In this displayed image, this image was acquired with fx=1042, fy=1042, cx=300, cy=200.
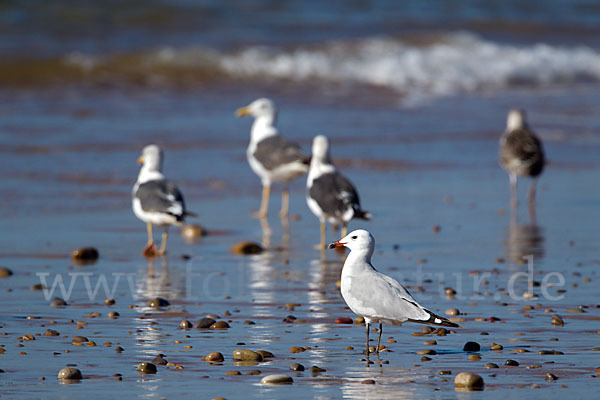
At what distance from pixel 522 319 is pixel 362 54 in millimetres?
19345

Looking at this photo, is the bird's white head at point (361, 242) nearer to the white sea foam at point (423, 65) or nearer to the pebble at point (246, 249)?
the pebble at point (246, 249)

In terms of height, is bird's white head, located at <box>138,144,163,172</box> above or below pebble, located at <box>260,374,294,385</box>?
above

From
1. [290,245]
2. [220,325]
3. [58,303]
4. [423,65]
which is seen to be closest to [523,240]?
[290,245]

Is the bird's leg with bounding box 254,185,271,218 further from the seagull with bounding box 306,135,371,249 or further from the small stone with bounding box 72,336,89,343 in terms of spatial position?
the small stone with bounding box 72,336,89,343

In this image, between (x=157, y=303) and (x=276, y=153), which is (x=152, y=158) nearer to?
(x=276, y=153)

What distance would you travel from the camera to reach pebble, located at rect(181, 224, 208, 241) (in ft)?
31.6

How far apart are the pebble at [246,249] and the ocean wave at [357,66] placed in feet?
41.2

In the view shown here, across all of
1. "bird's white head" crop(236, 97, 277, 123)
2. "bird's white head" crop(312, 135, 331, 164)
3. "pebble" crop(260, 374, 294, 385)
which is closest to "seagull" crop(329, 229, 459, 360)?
"pebble" crop(260, 374, 294, 385)

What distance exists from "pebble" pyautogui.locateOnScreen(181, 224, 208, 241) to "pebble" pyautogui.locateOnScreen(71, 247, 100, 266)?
1.31 meters

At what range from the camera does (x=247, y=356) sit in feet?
17.5

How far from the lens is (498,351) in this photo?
218 inches

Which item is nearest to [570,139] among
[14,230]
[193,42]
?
[14,230]

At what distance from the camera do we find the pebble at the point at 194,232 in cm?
964

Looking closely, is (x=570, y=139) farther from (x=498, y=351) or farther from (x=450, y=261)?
(x=498, y=351)
